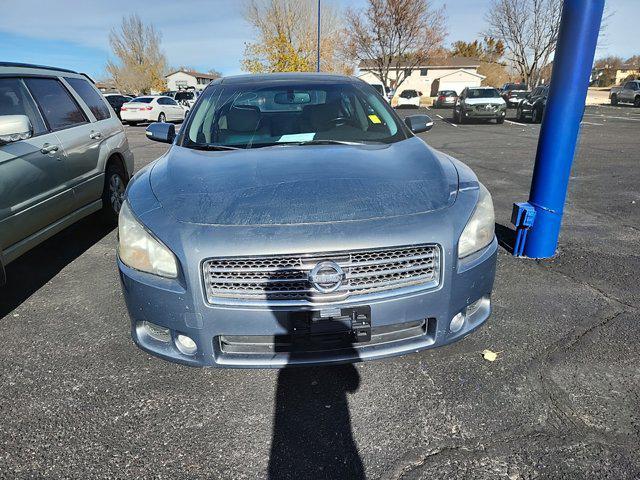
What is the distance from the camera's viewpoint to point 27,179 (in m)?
3.46

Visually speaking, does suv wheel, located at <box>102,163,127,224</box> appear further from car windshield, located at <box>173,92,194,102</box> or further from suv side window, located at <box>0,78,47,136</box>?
car windshield, located at <box>173,92,194,102</box>

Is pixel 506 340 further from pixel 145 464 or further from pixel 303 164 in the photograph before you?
pixel 145 464

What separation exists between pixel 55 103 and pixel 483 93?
21.0 metres

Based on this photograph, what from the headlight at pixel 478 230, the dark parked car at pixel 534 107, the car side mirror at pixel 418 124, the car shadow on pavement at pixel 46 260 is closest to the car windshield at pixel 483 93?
the dark parked car at pixel 534 107

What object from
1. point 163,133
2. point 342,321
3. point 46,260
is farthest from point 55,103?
point 342,321

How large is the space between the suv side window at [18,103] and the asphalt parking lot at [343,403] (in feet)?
4.90

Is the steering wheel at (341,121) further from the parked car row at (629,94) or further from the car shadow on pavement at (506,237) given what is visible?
the parked car row at (629,94)

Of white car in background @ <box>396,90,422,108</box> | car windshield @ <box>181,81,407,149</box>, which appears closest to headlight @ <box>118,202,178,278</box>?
car windshield @ <box>181,81,407,149</box>

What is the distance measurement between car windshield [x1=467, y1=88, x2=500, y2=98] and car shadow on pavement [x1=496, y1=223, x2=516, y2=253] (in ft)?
60.4

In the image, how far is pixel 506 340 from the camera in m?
2.86

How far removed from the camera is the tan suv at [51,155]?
3.28 meters

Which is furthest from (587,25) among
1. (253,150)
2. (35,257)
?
(35,257)

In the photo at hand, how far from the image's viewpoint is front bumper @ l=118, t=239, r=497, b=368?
2023 mm

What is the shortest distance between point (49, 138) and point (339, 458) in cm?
363
